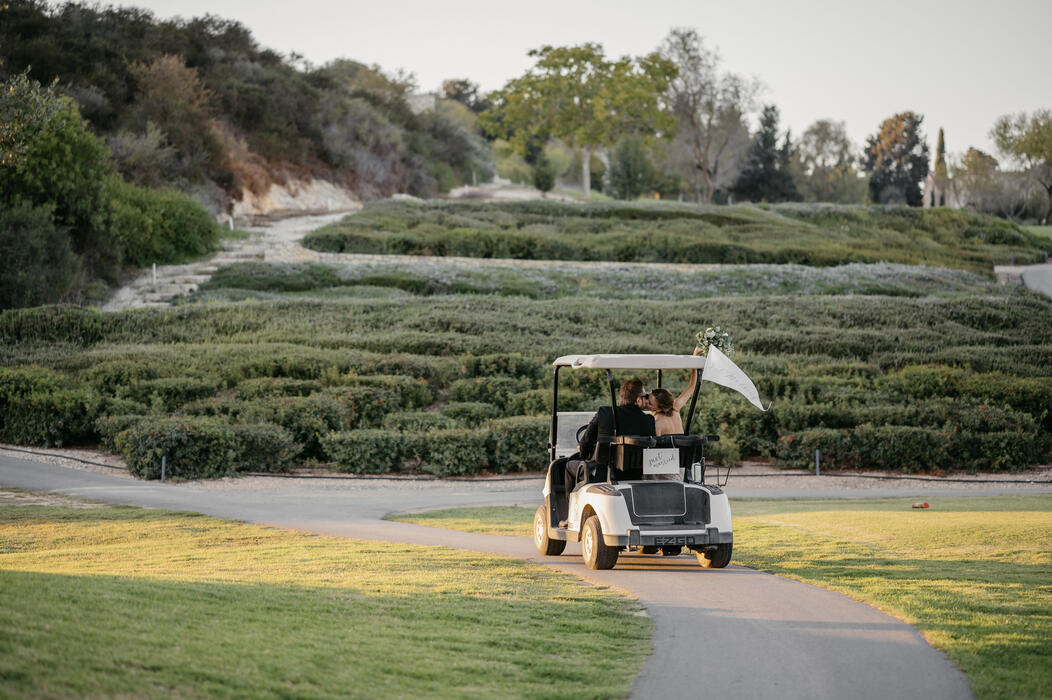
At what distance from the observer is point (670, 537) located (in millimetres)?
8992

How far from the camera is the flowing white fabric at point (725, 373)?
8.69m

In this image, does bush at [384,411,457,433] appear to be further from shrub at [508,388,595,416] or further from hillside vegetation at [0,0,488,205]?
hillside vegetation at [0,0,488,205]

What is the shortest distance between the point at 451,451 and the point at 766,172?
69.4m

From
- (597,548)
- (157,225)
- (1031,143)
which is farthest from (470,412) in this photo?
(1031,143)

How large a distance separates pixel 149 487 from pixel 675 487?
30.8 feet

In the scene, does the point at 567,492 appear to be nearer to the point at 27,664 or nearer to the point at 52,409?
the point at 27,664

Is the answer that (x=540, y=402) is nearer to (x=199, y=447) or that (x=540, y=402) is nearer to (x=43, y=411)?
(x=199, y=447)

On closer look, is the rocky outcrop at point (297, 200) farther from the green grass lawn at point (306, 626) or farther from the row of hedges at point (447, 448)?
the green grass lawn at point (306, 626)

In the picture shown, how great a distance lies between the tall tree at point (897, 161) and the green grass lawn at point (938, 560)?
8950cm

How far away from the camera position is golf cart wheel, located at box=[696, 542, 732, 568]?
9281mm

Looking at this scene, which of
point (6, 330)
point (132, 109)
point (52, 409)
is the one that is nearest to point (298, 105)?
point (132, 109)

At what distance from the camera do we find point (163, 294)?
28.9 metres

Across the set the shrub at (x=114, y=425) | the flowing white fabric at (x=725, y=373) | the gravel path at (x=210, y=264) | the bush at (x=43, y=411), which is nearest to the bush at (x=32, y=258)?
the gravel path at (x=210, y=264)

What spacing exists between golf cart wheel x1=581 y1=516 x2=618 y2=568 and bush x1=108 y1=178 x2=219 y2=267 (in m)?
25.0
